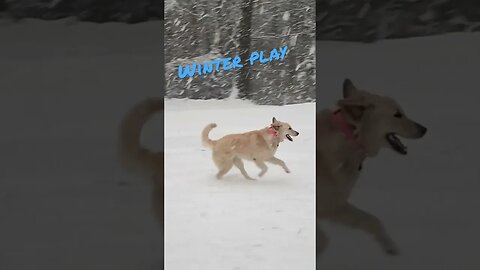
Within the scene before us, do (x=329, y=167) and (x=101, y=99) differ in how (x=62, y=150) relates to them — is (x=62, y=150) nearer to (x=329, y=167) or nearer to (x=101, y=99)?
(x=101, y=99)

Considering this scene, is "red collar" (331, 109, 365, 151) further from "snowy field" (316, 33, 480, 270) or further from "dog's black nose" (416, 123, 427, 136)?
"dog's black nose" (416, 123, 427, 136)

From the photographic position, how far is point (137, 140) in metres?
3.04

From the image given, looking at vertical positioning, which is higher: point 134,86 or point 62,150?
point 134,86

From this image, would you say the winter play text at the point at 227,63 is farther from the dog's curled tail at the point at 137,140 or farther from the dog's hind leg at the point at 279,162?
the dog's hind leg at the point at 279,162

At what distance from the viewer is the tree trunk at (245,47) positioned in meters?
2.99

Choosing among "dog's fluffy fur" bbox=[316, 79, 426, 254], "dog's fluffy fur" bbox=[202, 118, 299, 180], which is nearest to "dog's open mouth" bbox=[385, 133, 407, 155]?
"dog's fluffy fur" bbox=[316, 79, 426, 254]

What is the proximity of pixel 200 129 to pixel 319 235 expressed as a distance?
0.85 metres

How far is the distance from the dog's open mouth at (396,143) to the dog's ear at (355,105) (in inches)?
7.5

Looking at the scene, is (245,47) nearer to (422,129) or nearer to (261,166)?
(261,166)

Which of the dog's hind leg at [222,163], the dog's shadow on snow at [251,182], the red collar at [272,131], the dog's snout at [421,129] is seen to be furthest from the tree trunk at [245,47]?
the dog's snout at [421,129]

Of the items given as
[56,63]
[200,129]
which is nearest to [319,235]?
[200,129]

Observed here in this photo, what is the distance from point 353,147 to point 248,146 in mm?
564

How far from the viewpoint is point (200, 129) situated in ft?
9.98

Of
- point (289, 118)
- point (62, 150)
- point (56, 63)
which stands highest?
point (56, 63)
